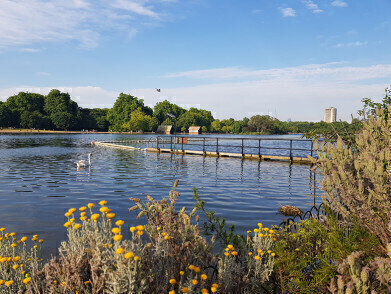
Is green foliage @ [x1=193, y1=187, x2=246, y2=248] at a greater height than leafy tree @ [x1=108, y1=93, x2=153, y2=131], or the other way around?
leafy tree @ [x1=108, y1=93, x2=153, y2=131]

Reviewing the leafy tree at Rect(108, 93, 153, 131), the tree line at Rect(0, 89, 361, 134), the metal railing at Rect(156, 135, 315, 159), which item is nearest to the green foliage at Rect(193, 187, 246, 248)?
the metal railing at Rect(156, 135, 315, 159)

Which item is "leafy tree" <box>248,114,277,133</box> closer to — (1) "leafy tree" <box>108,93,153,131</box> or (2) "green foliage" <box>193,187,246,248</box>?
(1) "leafy tree" <box>108,93,153,131</box>

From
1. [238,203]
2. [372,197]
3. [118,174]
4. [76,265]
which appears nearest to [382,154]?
[372,197]

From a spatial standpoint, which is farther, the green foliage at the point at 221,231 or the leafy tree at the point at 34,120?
the leafy tree at the point at 34,120

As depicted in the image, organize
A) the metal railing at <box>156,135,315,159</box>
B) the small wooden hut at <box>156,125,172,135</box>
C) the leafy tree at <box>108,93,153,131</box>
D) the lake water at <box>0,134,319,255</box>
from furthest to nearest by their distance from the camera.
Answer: the leafy tree at <box>108,93,153,131</box>
the small wooden hut at <box>156,125,172,135</box>
the metal railing at <box>156,135,315,159</box>
the lake water at <box>0,134,319,255</box>

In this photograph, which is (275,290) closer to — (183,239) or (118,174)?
(183,239)

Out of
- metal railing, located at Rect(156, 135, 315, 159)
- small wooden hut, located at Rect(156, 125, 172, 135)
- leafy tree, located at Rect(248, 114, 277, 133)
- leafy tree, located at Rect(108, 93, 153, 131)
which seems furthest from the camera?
leafy tree, located at Rect(248, 114, 277, 133)

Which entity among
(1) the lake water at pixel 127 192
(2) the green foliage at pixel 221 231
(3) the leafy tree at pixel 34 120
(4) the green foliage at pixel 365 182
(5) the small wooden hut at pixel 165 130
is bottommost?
(1) the lake water at pixel 127 192

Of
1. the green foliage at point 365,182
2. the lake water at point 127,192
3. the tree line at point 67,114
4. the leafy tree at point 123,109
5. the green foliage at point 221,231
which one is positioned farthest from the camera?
the leafy tree at point 123,109

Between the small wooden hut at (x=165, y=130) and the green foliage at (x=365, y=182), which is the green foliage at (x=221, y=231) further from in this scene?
the small wooden hut at (x=165, y=130)

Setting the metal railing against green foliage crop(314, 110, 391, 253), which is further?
the metal railing

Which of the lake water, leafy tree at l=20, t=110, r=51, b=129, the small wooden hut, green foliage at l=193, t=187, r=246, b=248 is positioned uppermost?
leafy tree at l=20, t=110, r=51, b=129

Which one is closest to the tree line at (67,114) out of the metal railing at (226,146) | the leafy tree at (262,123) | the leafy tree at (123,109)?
the leafy tree at (123,109)

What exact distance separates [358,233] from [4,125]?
13121 cm
